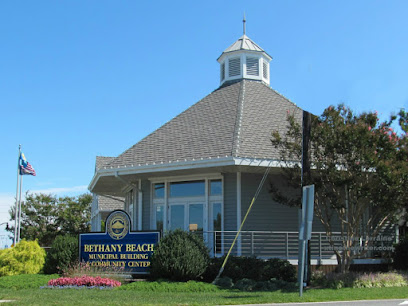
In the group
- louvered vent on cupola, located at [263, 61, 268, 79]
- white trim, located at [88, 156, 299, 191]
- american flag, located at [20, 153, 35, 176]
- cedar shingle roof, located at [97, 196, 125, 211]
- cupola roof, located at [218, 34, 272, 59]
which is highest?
cupola roof, located at [218, 34, 272, 59]

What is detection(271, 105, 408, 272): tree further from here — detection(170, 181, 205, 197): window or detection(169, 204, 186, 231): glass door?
detection(169, 204, 186, 231): glass door

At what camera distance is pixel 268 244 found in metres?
17.7

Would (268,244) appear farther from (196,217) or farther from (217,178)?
(217,178)

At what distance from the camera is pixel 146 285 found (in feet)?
45.7

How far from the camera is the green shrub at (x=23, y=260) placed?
17953 mm

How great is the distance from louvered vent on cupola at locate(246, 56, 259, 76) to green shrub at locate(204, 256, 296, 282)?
444 inches

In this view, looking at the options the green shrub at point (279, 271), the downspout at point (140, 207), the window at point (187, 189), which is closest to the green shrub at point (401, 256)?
the green shrub at point (279, 271)

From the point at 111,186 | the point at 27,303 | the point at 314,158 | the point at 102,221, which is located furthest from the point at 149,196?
the point at 102,221

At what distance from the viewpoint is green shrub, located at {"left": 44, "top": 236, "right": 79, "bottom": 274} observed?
55.0 feet

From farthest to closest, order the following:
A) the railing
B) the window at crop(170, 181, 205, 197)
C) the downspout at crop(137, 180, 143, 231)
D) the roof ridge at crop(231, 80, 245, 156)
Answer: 1. the downspout at crop(137, 180, 143, 231)
2. the window at crop(170, 181, 205, 197)
3. the railing
4. the roof ridge at crop(231, 80, 245, 156)

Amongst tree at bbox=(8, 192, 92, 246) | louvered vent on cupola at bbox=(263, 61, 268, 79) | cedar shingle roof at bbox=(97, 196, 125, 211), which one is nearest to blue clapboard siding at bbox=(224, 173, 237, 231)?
louvered vent on cupola at bbox=(263, 61, 268, 79)

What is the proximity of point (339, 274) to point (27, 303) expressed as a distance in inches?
355

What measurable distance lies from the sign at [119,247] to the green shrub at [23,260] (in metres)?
2.55

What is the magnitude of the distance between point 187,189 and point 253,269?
197 inches
